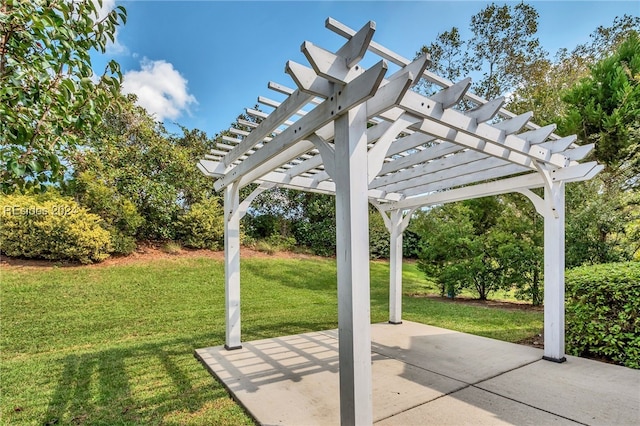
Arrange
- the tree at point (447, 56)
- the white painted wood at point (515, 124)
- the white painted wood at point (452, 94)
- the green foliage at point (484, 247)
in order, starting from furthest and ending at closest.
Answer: the tree at point (447, 56) < the green foliage at point (484, 247) < the white painted wood at point (515, 124) < the white painted wood at point (452, 94)

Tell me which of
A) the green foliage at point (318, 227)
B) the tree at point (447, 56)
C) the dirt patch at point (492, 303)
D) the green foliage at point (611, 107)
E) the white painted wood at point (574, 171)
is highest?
the tree at point (447, 56)

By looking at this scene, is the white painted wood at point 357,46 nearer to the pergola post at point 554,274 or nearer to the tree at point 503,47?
the pergola post at point 554,274

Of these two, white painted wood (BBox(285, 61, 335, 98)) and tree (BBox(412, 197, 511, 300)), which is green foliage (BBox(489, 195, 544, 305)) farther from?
white painted wood (BBox(285, 61, 335, 98))

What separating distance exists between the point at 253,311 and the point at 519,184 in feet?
18.4

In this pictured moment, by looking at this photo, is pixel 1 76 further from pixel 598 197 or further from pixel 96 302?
pixel 598 197

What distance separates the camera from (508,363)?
13.4 feet

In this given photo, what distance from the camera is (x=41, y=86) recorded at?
1.82 meters

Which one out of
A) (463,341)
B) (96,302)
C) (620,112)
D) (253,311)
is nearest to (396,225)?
(463,341)

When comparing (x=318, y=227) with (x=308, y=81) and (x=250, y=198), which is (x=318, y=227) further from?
(x=308, y=81)

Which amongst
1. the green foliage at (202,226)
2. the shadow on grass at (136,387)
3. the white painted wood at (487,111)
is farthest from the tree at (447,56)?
the shadow on grass at (136,387)

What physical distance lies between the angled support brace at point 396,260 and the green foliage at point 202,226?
21.7ft

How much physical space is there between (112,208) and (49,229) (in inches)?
62.3

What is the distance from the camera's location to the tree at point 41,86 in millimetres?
1688

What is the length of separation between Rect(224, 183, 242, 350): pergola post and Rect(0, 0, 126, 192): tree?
103 inches
